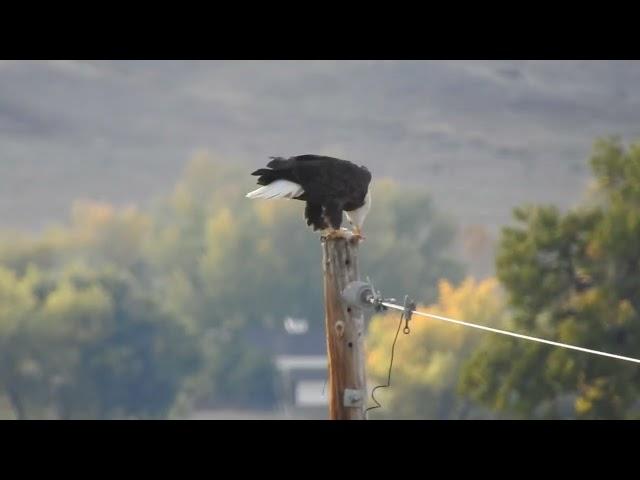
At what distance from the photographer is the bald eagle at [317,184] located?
25.8 ft

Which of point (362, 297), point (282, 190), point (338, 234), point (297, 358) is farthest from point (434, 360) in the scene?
point (362, 297)

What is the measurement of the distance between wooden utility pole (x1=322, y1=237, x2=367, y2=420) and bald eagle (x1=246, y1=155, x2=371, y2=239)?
900mm

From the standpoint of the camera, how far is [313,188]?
7914 mm

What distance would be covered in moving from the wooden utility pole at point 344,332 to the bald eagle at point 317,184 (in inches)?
35.4

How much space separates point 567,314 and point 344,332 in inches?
873

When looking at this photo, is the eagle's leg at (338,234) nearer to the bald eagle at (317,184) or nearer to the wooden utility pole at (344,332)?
the wooden utility pole at (344,332)

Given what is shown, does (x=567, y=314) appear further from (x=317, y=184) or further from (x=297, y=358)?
(x=297, y=358)

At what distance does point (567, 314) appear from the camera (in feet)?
93.2

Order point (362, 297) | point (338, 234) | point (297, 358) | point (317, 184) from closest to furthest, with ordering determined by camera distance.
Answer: point (362, 297), point (338, 234), point (317, 184), point (297, 358)

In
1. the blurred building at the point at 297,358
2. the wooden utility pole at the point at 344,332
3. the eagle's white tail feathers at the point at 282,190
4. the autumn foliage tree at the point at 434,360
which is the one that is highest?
the blurred building at the point at 297,358

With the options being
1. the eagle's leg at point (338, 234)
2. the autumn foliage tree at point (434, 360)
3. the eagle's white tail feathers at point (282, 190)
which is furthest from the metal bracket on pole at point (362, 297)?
the autumn foliage tree at point (434, 360)

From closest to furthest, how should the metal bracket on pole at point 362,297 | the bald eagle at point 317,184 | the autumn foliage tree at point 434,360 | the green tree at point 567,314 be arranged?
the metal bracket on pole at point 362,297 < the bald eagle at point 317,184 < the green tree at point 567,314 < the autumn foliage tree at point 434,360

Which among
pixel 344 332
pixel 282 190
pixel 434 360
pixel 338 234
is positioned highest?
pixel 434 360
